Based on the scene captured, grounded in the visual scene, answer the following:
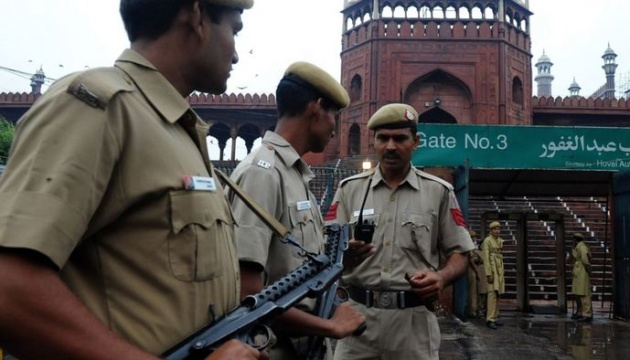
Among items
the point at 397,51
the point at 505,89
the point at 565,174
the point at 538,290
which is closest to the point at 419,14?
the point at 397,51

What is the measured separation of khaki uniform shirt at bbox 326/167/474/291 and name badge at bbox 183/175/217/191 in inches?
64.9

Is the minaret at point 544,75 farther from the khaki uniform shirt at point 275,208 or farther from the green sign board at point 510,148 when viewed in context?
the khaki uniform shirt at point 275,208

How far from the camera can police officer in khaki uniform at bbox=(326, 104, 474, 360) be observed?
8.08 feet

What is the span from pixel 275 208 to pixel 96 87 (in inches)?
39.2

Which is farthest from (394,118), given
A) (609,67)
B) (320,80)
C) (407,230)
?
(609,67)

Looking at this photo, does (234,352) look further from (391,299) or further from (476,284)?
(476,284)

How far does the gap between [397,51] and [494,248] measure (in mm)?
17092

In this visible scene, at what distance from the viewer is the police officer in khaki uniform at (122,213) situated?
0.78 metres

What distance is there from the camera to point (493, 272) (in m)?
9.07

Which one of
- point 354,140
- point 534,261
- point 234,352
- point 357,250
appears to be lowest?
point 534,261

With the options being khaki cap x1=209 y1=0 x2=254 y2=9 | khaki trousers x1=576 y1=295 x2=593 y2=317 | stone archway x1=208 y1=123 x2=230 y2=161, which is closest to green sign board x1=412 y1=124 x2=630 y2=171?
khaki trousers x1=576 y1=295 x2=593 y2=317

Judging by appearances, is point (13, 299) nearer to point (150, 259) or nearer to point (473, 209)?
point (150, 259)

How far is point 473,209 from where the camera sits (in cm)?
1786

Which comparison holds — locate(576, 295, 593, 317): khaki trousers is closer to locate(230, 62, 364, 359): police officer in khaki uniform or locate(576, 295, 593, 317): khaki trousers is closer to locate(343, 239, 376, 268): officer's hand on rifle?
locate(343, 239, 376, 268): officer's hand on rifle
